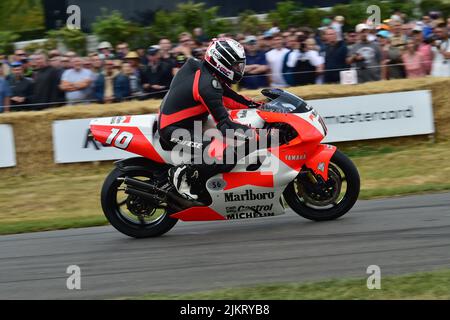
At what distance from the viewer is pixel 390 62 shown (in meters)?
12.7

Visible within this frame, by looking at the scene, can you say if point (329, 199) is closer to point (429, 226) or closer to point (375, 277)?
point (429, 226)

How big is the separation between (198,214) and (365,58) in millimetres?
5770

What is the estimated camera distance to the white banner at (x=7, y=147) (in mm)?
12184

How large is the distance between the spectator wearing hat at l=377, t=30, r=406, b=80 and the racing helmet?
564 cm

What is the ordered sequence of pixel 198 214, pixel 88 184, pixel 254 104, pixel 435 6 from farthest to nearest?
1. pixel 435 6
2. pixel 88 184
3. pixel 254 104
4. pixel 198 214

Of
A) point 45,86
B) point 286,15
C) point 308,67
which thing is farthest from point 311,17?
point 45,86

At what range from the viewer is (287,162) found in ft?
24.3

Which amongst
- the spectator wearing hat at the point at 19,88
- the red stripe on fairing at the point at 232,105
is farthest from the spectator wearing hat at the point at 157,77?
the red stripe on fairing at the point at 232,105

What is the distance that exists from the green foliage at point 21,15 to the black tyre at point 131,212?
13980mm

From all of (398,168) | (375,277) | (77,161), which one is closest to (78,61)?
(77,161)

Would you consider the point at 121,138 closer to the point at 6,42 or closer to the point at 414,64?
the point at 414,64

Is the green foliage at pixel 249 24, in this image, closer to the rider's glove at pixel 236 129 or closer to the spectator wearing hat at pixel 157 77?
the spectator wearing hat at pixel 157 77
